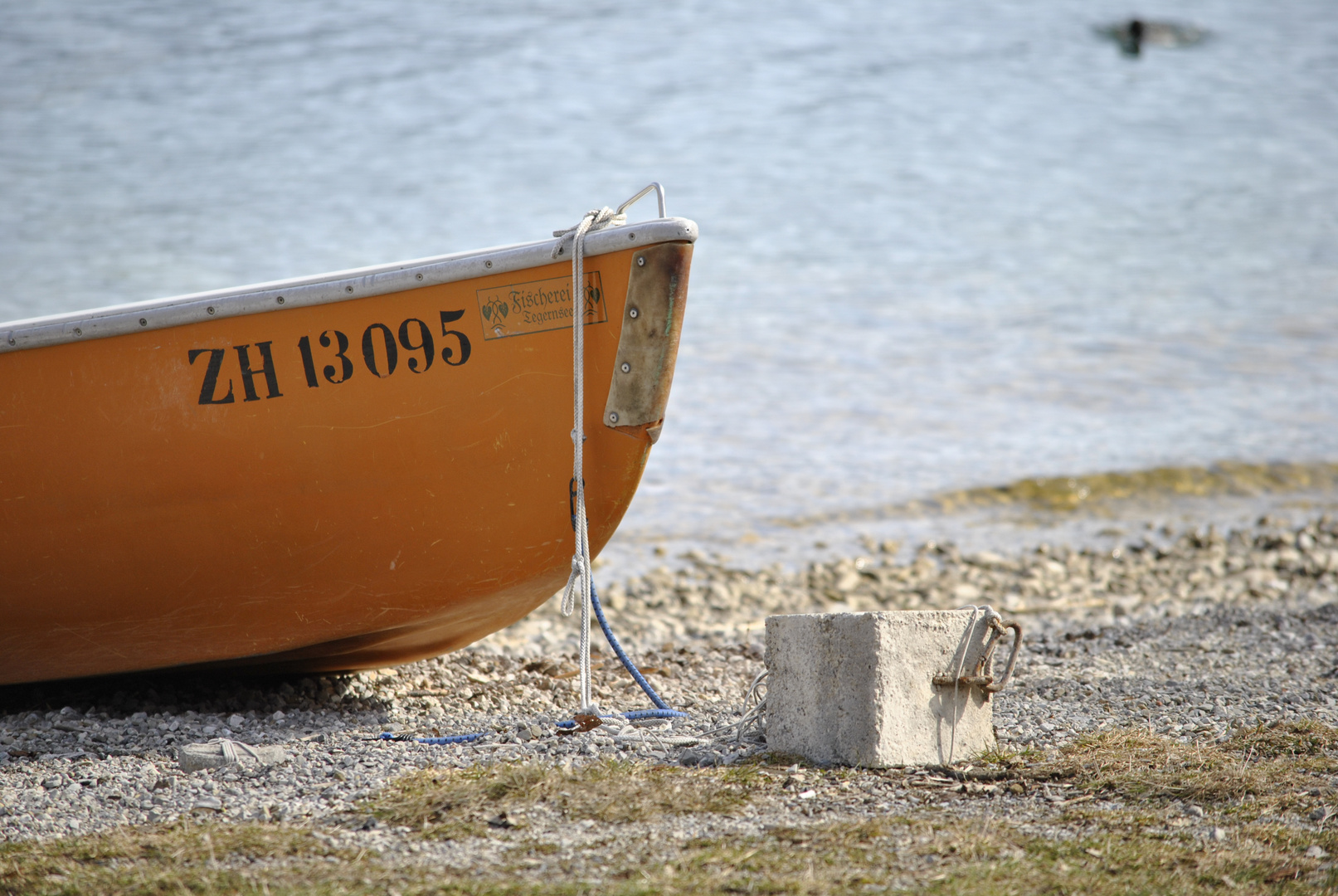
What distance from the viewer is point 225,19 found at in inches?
851

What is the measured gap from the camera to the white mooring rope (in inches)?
134

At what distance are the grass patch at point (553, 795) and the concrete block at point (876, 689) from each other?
0.24 meters

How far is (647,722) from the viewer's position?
349 cm

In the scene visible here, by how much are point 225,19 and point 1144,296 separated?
17.6m

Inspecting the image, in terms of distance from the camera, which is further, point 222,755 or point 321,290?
point 321,290

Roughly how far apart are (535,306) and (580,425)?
1.31 feet

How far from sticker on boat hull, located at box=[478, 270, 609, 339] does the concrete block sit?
1.14 meters

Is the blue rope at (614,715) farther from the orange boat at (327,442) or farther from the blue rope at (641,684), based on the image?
the orange boat at (327,442)

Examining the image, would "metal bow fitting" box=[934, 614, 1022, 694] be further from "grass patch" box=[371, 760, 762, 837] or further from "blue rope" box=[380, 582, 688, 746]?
"blue rope" box=[380, 582, 688, 746]

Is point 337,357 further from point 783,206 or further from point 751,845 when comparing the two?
point 783,206

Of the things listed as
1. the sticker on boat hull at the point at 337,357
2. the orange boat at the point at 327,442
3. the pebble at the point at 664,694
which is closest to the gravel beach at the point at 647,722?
the pebble at the point at 664,694

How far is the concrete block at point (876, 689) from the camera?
113 inches

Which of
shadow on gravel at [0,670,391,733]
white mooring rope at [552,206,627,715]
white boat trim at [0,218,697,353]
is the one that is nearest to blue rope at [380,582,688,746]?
white mooring rope at [552,206,627,715]

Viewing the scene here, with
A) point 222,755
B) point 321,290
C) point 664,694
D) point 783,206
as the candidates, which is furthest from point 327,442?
point 783,206
